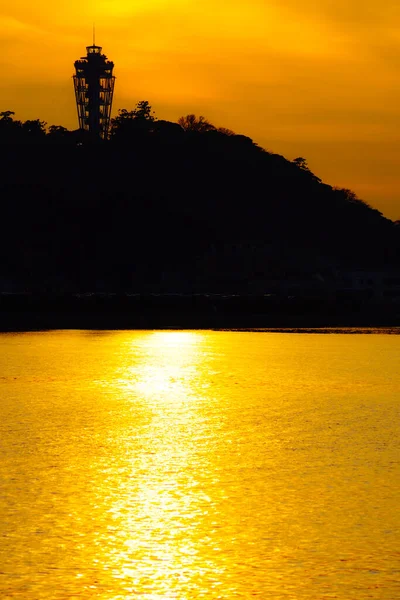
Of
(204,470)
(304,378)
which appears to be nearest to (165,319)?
(304,378)

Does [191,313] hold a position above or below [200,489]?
above

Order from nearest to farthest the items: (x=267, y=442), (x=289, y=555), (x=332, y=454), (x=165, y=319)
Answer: (x=289, y=555) < (x=332, y=454) < (x=267, y=442) < (x=165, y=319)

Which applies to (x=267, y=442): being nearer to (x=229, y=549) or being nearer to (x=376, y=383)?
(x=229, y=549)

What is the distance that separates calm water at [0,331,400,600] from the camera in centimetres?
1166

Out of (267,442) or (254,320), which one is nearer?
(267,442)

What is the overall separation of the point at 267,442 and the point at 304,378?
16104mm

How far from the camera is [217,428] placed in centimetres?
2406

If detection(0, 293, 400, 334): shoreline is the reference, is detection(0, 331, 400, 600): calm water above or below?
below

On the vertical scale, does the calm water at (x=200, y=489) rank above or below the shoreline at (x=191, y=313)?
below

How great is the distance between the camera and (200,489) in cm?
1652

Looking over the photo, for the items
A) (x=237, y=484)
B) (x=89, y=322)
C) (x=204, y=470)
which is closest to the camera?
(x=237, y=484)

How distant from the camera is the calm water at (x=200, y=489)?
11663 mm

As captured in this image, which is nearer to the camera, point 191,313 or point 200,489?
point 200,489

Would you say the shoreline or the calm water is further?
the shoreline
